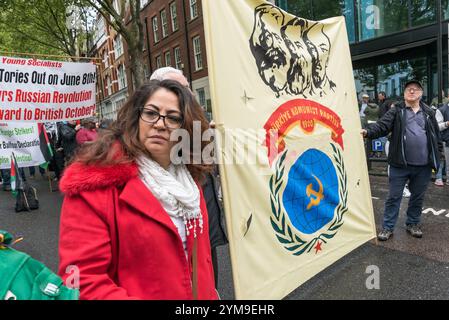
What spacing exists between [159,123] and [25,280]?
763 millimetres

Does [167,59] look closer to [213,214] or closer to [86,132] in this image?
[86,132]

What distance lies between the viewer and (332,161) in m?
2.93

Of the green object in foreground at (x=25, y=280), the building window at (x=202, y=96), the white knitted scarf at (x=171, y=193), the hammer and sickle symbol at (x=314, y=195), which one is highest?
the building window at (x=202, y=96)

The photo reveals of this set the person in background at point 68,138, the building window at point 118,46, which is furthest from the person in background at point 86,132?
the building window at point 118,46

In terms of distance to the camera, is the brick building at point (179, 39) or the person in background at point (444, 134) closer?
the person in background at point (444, 134)

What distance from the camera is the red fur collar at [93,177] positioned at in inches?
48.4

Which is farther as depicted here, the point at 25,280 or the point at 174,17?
the point at 174,17

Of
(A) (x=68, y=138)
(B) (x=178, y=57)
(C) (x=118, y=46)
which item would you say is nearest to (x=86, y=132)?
(A) (x=68, y=138)

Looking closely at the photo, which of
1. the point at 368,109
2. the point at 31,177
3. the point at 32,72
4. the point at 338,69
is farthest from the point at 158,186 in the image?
the point at 31,177

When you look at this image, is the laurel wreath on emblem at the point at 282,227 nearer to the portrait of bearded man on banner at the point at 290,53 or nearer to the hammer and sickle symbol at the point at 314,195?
the hammer and sickle symbol at the point at 314,195

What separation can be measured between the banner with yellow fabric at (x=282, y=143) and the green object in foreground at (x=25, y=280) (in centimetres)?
111

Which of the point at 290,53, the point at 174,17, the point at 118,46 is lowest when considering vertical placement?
the point at 290,53

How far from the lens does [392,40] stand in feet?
42.6
